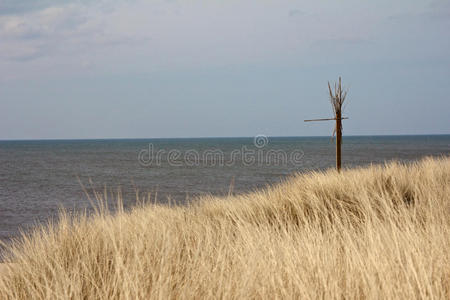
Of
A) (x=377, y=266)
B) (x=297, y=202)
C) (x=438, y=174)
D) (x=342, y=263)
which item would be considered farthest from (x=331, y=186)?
(x=377, y=266)

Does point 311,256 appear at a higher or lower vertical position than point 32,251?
higher

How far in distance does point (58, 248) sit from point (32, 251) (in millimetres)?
407

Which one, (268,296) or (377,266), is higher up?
(377,266)

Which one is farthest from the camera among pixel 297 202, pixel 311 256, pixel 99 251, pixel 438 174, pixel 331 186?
pixel 438 174

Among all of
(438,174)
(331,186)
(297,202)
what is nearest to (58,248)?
(297,202)

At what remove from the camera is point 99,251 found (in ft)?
12.8

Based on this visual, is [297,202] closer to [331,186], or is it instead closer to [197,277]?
[331,186]

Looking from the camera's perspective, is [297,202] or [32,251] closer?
[32,251]

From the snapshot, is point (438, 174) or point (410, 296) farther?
point (438, 174)

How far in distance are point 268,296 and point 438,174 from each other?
728 centimetres

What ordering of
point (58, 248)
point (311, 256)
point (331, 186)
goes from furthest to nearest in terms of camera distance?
1. point (331, 186)
2. point (58, 248)
3. point (311, 256)

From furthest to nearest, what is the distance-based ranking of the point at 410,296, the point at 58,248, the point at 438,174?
the point at 438,174
the point at 58,248
the point at 410,296

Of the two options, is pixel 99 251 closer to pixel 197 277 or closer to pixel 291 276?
pixel 197 277

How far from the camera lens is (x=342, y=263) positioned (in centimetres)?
333
